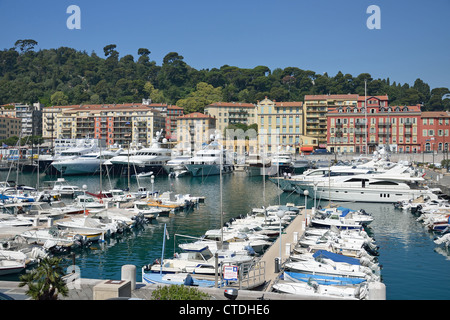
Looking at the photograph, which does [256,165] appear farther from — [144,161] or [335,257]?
[335,257]

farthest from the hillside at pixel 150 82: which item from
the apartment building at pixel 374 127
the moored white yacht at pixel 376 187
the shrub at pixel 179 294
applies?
the shrub at pixel 179 294

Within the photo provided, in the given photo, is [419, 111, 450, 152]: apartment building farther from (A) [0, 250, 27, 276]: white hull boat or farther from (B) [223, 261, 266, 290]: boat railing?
(A) [0, 250, 27, 276]: white hull boat

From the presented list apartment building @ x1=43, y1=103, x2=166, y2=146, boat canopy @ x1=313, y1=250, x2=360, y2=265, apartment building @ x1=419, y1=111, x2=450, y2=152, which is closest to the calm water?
boat canopy @ x1=313, y1=250, x2=360, y2=265

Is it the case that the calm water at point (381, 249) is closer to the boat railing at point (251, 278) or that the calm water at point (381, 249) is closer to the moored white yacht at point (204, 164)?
the boat railing at point (251, 278)

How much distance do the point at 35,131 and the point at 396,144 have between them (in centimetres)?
9452

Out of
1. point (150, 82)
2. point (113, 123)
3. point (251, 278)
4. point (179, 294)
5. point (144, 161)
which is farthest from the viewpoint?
point (150, 82)

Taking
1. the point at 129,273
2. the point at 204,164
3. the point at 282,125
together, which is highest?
the point at 282,125

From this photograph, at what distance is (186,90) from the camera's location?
138 meters

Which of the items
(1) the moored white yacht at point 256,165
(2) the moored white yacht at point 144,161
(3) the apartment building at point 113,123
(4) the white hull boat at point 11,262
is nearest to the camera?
(4) the white hull boat at point 11,262

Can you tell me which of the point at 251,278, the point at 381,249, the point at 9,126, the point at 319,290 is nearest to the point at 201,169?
the point at 381,249

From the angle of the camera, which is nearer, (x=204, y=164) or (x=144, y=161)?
(x=204, y=164)

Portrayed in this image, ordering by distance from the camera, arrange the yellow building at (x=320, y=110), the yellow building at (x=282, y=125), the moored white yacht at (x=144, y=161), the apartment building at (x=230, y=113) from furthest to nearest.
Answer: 1. the apartment building at (x=230, y=113)
2. the yellow building at (x=320, y=110)
3. the yellow building at (x=282, y=125)
4. the moored white yacht at (x=144, y=161)
